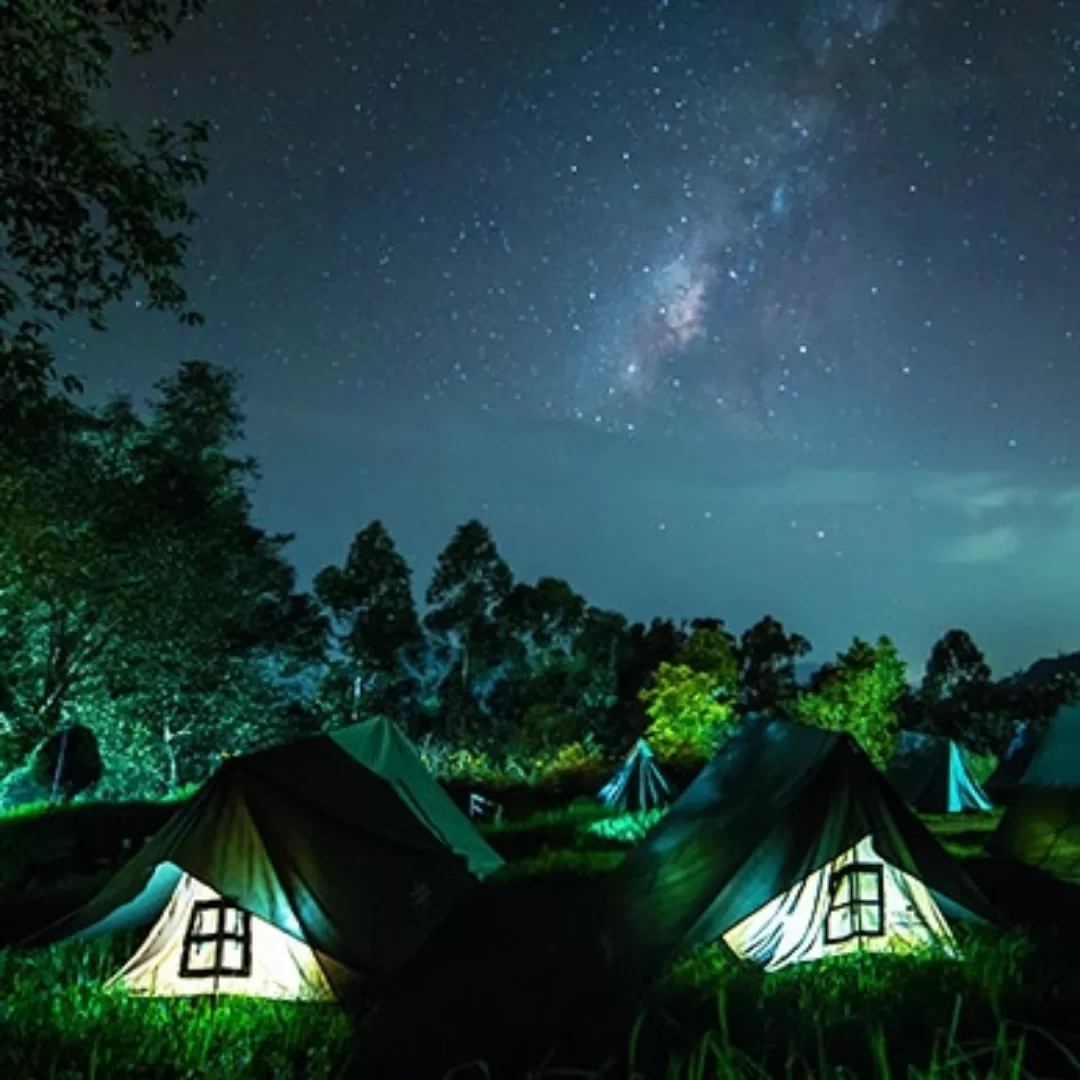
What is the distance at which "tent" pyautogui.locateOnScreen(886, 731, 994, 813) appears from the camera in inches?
1058

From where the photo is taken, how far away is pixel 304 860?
9234mm

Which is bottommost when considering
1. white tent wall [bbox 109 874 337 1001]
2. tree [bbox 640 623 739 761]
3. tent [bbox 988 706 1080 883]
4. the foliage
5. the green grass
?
the green grass

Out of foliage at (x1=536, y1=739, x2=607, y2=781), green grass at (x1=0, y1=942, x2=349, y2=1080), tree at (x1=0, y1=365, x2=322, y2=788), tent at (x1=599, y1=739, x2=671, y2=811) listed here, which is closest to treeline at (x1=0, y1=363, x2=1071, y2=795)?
tree at (x1=0, y1=365, x2=322, y2=788)

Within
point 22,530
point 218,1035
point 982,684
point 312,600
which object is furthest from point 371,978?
point 982,684

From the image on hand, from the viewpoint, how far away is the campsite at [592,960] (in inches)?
253

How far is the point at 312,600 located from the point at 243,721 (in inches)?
258

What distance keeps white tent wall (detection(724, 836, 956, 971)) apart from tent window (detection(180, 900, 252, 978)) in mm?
3886

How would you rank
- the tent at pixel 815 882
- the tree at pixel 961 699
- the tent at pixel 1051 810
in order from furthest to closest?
the tree at pixel 961 699 < the tent at pixel 1051 810 < the tent at pixel 815 882

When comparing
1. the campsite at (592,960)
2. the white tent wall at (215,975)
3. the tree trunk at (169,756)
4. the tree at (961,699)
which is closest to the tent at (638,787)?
the tree trunk at (169,756)

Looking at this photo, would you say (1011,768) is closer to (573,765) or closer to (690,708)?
(690,708)

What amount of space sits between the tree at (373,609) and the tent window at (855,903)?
31105 millimetres

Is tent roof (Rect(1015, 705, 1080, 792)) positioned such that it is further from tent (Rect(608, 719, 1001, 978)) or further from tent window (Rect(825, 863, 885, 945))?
tent window (Rect(825, 863, 885, 945))

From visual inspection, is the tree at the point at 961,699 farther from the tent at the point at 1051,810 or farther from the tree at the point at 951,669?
the tent at the point at 1051,810

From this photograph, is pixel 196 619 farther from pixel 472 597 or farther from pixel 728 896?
pixel 728 896
